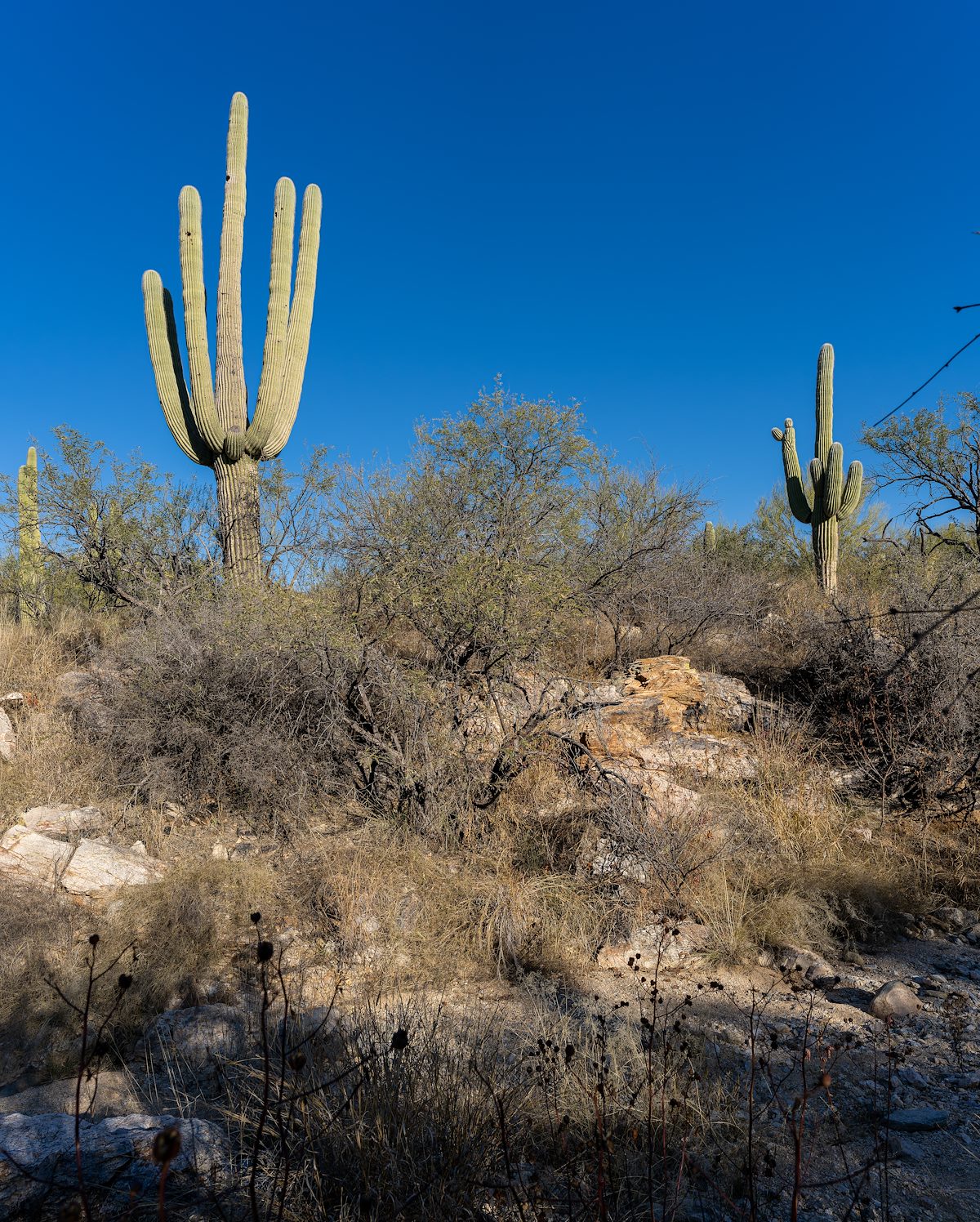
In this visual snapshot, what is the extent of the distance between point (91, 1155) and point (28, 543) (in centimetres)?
969

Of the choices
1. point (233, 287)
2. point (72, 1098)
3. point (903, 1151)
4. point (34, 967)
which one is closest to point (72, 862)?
point (34, 967)

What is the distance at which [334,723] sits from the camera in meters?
5.80

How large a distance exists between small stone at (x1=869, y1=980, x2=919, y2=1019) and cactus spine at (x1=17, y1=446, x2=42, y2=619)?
32.4ft

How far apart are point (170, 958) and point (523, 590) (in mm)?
3532

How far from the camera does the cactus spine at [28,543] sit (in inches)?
380

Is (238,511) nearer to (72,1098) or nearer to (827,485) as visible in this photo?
(72,1098)

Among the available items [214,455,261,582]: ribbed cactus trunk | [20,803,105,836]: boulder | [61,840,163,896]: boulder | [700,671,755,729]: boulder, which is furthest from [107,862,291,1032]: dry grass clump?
[214,455,261,582]: ribbed cactus trunk

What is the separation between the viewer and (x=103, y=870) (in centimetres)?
510

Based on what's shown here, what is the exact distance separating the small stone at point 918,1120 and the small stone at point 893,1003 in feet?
2.96

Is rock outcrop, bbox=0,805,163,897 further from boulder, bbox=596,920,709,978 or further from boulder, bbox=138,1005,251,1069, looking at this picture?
boulder, bbox=596,920,709,978

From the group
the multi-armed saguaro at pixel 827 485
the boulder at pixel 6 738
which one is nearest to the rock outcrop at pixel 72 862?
the boulder at pixel 6 738

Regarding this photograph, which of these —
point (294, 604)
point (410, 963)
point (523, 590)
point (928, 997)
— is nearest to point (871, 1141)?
point (928, 997)

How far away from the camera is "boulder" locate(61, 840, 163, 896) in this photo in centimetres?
501

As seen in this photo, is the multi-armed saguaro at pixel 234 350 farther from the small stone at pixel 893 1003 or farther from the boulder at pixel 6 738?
the small stone at pixel 893 1003
